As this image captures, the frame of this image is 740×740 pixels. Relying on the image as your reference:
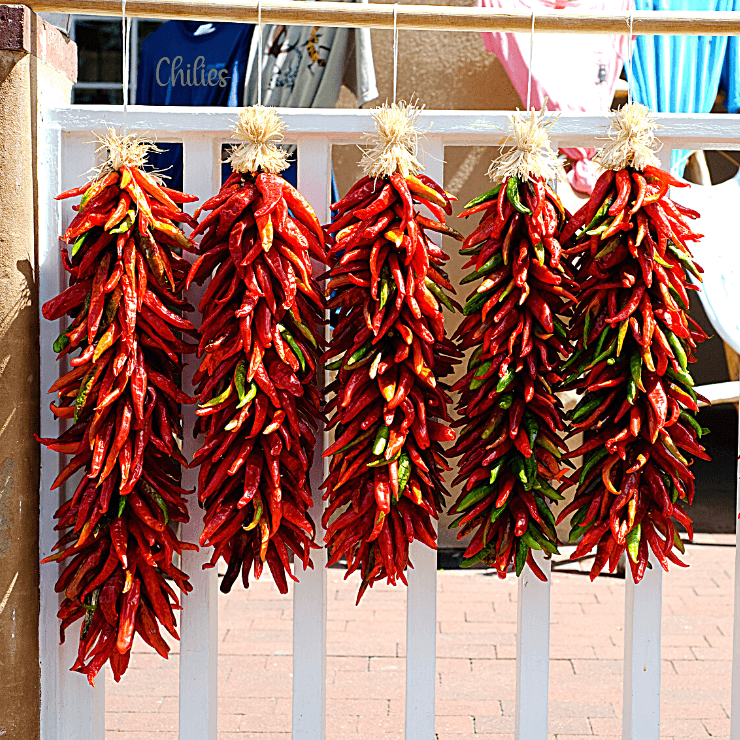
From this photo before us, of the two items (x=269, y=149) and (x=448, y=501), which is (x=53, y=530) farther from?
(x=448, y=501)

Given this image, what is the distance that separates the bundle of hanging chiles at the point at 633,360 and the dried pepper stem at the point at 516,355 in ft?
0.19

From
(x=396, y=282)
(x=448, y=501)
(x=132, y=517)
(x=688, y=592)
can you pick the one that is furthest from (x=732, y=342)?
(x=132, y=517)

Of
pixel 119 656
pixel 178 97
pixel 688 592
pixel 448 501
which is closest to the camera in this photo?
pixel 119 656

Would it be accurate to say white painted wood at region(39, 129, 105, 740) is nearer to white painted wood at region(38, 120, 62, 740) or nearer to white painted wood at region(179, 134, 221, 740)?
white painted wood at region(38, 120, 62, 740)

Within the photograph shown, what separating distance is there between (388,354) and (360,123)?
472 mm

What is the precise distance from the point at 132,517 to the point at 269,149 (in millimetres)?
763

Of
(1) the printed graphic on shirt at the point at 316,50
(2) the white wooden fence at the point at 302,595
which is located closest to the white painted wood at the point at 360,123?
(2) the white wooden fence at the point at 302,595

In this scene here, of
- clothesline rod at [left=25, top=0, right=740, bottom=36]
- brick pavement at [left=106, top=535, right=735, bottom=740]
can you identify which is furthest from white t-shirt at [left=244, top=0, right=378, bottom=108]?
brick pavement at [left=106, top=535, right=735, bottom=740]

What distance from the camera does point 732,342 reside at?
3.70 metres

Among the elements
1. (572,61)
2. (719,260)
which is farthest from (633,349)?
(572,61)

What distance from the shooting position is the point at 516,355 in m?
1.60

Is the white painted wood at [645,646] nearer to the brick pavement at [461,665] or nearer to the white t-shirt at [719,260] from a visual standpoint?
the brick pavement at [461,665]

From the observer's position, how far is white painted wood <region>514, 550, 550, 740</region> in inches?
68.7

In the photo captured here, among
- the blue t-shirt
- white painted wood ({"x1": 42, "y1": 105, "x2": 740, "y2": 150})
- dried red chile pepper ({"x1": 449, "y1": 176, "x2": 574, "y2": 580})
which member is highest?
the blue t-shirt
